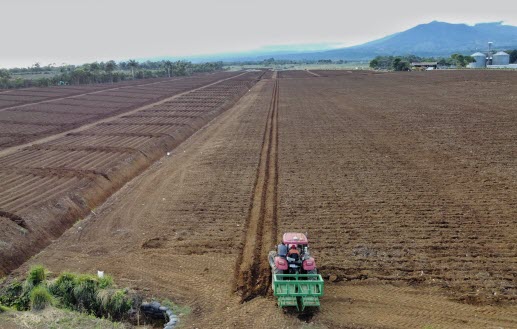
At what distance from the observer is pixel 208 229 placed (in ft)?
44.2

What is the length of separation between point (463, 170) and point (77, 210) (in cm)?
1579

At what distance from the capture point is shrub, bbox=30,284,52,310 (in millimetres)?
9086

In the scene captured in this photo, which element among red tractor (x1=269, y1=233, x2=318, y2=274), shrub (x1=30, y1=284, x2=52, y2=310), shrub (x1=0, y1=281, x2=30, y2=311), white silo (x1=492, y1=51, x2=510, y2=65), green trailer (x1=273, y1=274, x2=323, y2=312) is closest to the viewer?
green trailer (x1=273, y1=274, x2=323, y2=312)

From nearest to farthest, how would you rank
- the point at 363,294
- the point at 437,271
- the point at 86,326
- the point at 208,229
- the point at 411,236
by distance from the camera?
the point at 86,326, the point at 363,294, the point at 437,271, the point at 411,236, the point at 208,229

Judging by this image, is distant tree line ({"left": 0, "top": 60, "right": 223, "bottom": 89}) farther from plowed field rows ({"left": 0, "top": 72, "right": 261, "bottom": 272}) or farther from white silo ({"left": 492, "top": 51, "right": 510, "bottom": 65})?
white silo ({"left": 492, "top": 51, "right": 510, "bottom": 65})

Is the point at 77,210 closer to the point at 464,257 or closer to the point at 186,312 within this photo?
the point at 186,312

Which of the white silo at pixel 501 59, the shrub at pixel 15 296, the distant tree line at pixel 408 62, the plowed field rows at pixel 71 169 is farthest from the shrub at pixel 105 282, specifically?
the white silo at pixel 501 59

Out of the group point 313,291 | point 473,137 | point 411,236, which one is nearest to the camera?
point 313,291

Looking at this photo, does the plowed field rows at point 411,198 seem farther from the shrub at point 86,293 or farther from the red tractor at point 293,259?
the shrub at point 86,293

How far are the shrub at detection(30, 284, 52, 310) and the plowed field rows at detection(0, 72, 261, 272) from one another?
9.78ft

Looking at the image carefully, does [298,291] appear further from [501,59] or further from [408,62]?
[501,59]

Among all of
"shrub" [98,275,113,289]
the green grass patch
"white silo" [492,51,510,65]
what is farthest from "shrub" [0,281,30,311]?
"white silo" [492,51,510,65]

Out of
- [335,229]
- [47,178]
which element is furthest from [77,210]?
[335,229]

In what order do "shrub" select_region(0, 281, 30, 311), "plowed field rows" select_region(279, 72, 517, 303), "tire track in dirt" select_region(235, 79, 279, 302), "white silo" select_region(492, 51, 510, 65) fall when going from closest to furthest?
"shrub" select_region(0, 281, 30, 311), "tire track in dirt" select_region(235, 79, 279, 302), "plowed field rows" select_region(279, 72, 517, 303), "white silo" select_region(492, 51, 510, 65)
